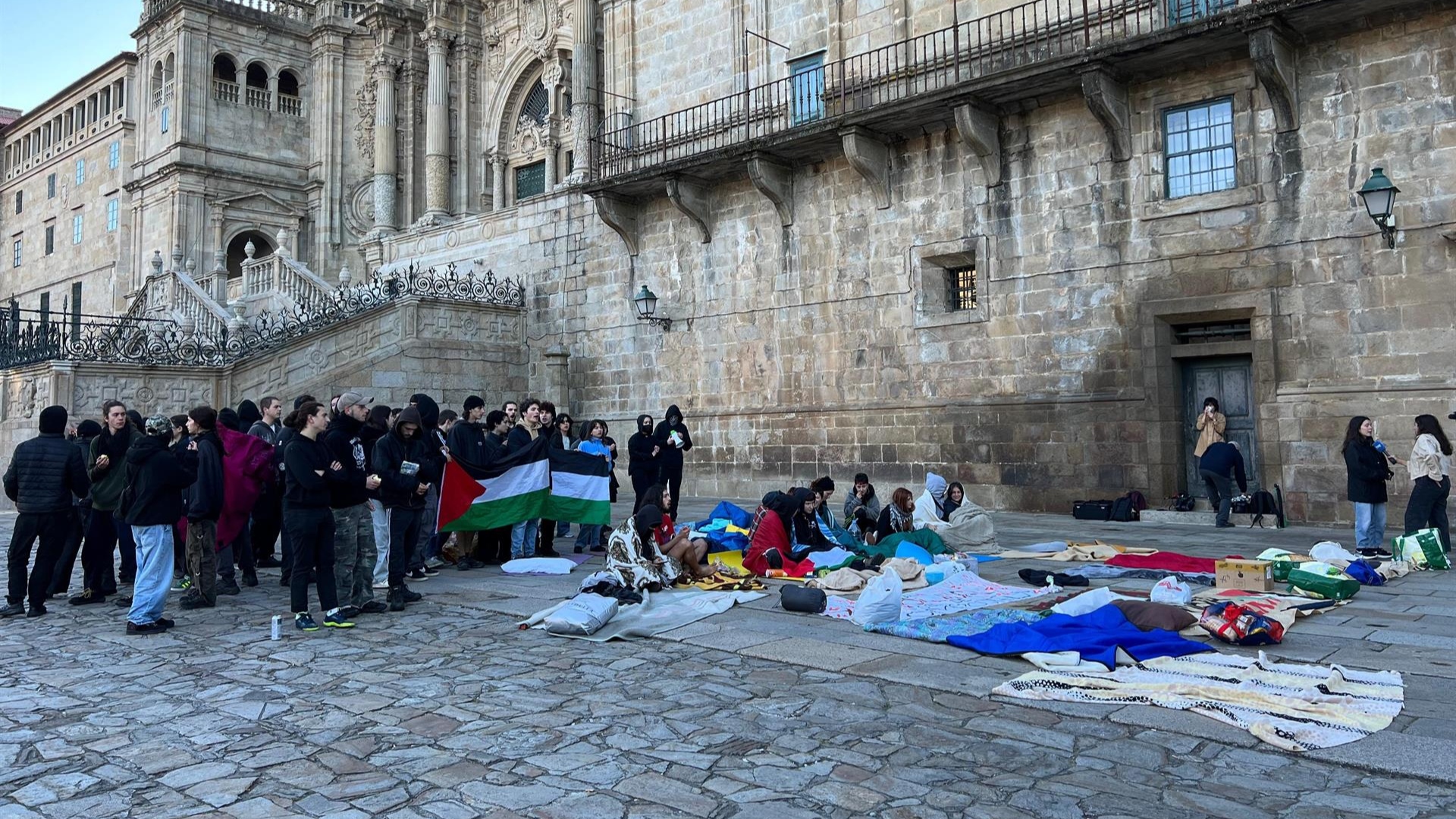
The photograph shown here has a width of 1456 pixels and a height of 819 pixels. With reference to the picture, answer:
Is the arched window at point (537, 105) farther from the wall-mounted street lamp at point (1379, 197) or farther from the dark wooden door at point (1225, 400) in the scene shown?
the wall-mounted street lamp at point (1379, 197)

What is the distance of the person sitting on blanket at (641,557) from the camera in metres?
9.30

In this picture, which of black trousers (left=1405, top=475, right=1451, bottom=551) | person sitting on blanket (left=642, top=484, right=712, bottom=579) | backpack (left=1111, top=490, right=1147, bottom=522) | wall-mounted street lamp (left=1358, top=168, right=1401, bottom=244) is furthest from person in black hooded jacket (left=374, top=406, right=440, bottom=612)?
wall-mounted street lamp (left=1358, top=168, right=1401, bottom=244)

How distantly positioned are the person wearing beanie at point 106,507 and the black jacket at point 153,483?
0.66 meters

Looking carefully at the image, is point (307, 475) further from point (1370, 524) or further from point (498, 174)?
point (498, 174)

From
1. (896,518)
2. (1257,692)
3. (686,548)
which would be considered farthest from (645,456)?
(1257,692)

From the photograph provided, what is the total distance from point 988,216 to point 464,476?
9.69m

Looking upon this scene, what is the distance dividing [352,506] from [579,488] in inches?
174

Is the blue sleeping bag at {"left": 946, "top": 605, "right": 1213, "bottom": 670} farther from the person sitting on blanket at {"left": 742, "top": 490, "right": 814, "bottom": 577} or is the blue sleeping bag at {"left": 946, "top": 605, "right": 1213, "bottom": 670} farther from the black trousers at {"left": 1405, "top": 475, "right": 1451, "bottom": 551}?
the black trousers at {"left": 1405, "top": 475, "right": 1451, "bottom": 551}

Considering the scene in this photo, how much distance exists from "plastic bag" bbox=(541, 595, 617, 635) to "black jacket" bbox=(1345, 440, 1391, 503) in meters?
7.96

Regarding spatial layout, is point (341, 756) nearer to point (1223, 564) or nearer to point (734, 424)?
point (1223, 564)

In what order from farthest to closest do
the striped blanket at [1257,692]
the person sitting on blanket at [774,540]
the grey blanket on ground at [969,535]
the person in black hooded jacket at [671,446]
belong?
1. the person in black hooded jacket at [671,446]
2. the grey blanket on ground at [969,535]
3. the person sitting on blanket at [774,540]
4. the striped blanket at [1257,692]

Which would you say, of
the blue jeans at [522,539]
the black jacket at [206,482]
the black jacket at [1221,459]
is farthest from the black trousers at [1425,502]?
the black jacket at [206,482]

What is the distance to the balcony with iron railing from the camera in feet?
45.7

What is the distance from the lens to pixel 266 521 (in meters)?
11.8
